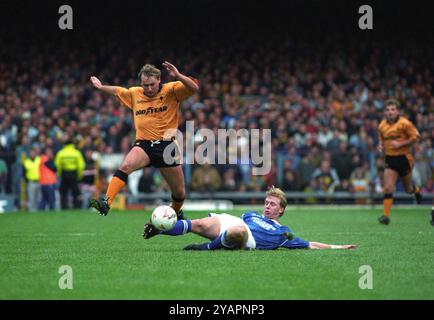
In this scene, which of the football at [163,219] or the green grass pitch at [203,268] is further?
the football at [163,219]

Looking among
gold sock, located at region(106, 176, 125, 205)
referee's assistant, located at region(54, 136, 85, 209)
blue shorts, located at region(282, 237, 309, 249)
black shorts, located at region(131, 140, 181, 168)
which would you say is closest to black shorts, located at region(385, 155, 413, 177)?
black shorts, located at region(131, 140, 181, 168)

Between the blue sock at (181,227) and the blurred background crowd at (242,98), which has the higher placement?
the blurred background crowd at (242,98)

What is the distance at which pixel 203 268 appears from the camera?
340 inches

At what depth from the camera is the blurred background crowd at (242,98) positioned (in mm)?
24953

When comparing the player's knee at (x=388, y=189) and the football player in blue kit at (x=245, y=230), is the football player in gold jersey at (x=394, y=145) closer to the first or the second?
the player's knee at (x=388, y=189)

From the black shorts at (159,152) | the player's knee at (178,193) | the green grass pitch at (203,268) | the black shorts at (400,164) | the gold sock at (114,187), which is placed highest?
the black shorts at (159,152)

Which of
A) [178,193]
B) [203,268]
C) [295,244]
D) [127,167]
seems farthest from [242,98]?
[203,268]

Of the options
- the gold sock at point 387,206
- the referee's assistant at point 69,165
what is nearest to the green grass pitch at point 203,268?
the gold sock at point 387,206

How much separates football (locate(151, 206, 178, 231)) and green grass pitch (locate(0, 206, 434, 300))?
13.3 inches

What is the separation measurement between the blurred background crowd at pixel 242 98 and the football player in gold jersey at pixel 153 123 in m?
11.5

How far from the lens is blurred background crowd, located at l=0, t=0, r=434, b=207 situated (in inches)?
982

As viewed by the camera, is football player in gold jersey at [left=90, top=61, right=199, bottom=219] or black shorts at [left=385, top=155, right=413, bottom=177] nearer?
football player in gold jersey at [left=90, top=61, right=199, bottom=219]

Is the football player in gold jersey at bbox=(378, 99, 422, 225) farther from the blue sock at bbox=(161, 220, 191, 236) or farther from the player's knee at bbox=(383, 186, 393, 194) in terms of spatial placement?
the blue sock at bbox=(161, 220, 191, 236)

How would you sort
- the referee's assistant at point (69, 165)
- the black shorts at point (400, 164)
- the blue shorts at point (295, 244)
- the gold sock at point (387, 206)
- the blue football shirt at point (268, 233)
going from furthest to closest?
the referee's assistant at point (69, 165) < the black shorts at point (400, 164) < the gold sock at point (387, 206) < the blue shorts at point (295, 244) < the blue football shirt at point (268, 233)
